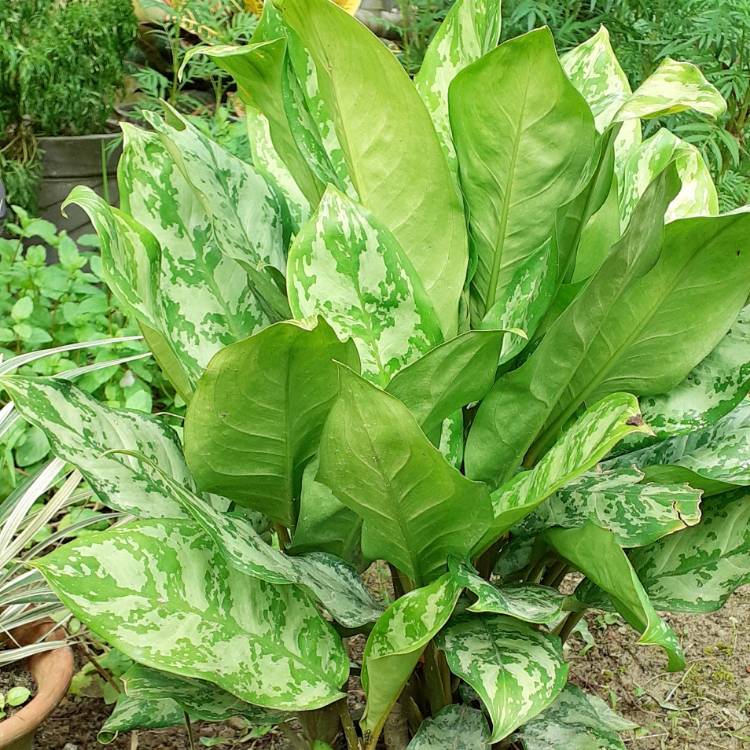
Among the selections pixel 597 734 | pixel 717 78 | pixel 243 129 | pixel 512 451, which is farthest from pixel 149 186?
pixel 717 78

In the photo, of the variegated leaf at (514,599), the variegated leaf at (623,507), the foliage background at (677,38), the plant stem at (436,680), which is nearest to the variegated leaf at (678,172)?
the variegated leaf at (623,507)

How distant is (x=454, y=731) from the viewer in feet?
3.05

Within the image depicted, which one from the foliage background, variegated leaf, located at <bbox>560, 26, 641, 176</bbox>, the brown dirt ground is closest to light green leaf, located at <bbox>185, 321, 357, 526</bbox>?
variegated leaf, located at <bbox>560, 26, 641, 176</bbox>

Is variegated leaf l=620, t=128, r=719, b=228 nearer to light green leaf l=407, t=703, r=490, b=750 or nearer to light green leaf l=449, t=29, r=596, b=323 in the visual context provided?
light green leaf l=449, t=29, r=596, b=323

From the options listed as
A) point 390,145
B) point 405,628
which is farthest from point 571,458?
point 390,145

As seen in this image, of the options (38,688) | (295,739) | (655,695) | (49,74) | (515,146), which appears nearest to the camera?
(515,146)

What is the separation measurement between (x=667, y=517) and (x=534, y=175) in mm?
327

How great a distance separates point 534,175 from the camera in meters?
0.85

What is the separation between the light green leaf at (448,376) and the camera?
72cm

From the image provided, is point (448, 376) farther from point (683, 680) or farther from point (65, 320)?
point (65, 320)

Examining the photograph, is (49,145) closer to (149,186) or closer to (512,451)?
(149,186)

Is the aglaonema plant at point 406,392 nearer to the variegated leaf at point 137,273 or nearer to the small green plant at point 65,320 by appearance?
the variegated leaf at point 137,273

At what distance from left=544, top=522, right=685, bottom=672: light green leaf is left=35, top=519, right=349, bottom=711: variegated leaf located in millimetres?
236

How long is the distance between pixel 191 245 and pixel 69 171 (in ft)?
8.22
